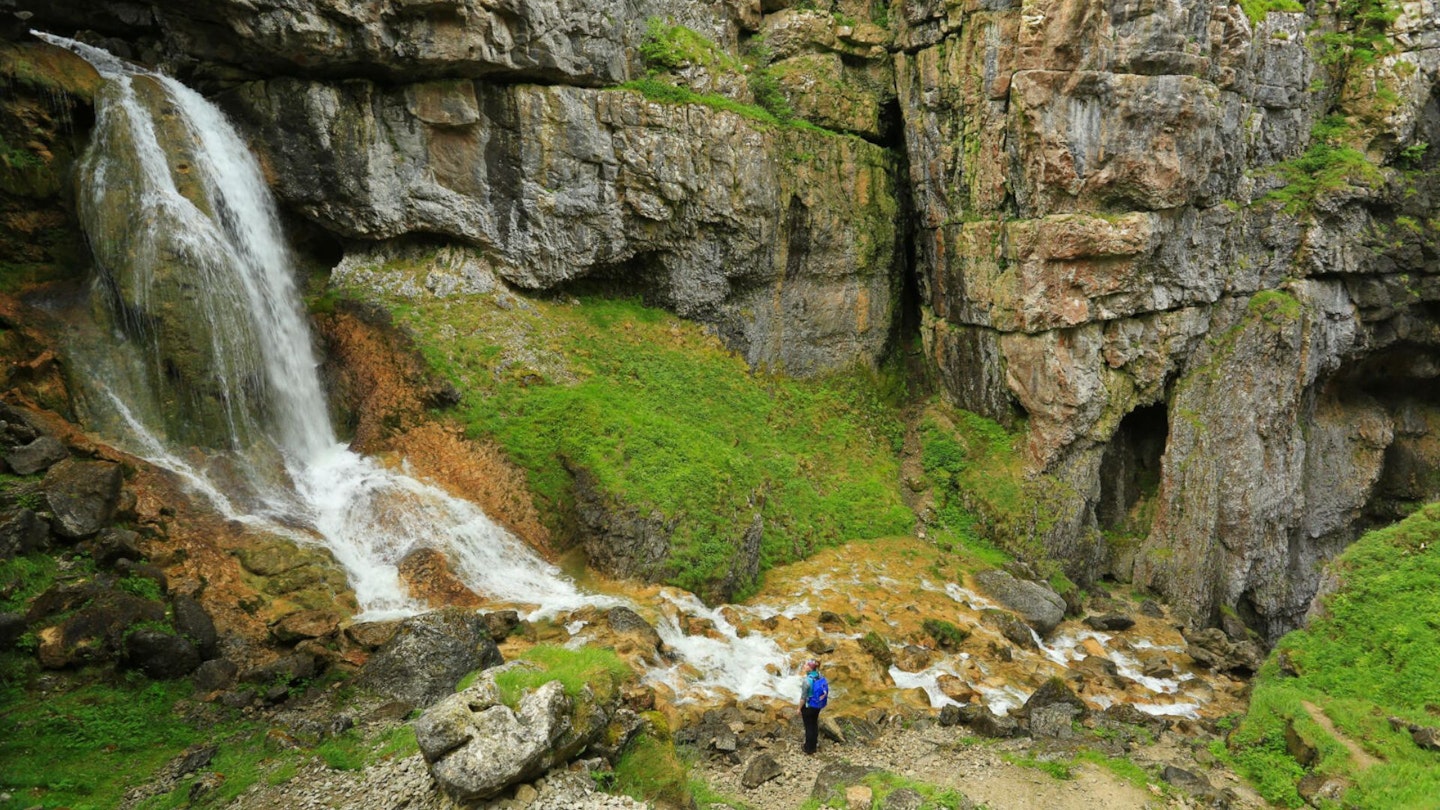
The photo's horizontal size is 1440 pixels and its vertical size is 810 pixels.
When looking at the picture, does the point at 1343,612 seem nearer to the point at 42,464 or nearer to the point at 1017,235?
the point at 1017,235

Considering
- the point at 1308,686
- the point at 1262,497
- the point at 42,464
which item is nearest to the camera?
the point at 42,464

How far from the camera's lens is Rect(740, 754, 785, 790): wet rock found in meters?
11.3

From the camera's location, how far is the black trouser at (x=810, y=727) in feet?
40.2

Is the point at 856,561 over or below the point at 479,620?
below

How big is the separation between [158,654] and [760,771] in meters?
9.22

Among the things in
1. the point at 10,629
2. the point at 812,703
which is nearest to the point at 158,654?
the point at 10,629

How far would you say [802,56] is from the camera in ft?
88.5

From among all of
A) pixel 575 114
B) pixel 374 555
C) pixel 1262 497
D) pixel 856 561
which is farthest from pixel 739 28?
pixel 1262 497

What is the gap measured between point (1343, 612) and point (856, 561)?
10.5 metres

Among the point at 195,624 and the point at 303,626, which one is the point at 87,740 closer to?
the point at 195,624

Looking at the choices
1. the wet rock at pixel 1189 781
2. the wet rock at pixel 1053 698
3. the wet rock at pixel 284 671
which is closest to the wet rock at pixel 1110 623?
the wet rock at pixel 1053 698

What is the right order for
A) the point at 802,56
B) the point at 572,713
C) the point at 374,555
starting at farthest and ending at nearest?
the point at 802,56
the point at 374,555
the point at 572,713

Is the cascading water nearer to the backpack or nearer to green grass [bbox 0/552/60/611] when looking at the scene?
the backpack

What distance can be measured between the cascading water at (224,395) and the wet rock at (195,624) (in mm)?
2777
